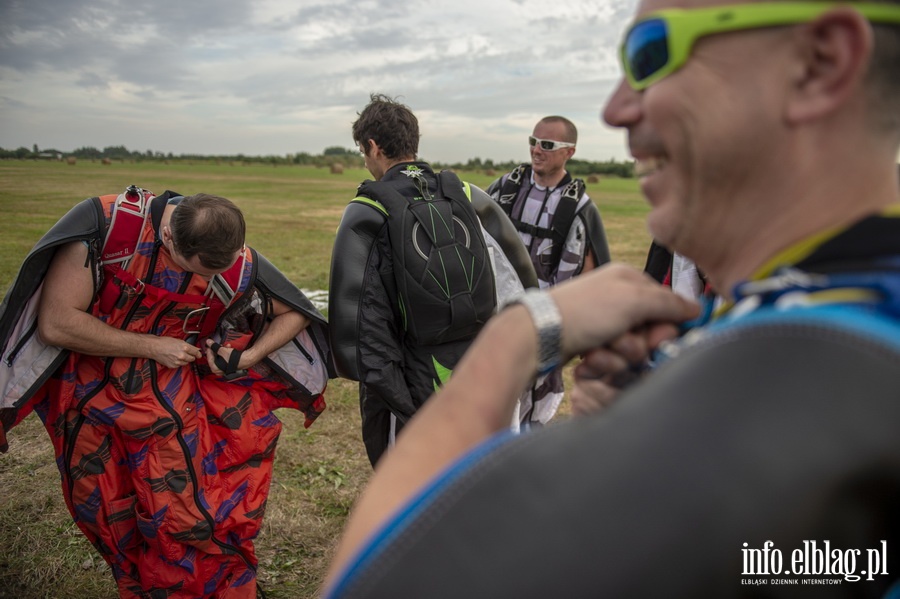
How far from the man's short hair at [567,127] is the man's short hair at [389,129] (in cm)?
253

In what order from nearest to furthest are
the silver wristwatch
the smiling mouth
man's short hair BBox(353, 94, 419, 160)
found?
the silver wristwatch, the smiling mouth, man's short hair BBox(353, 94, 419, 160)

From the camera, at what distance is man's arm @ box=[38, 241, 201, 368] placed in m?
3.16

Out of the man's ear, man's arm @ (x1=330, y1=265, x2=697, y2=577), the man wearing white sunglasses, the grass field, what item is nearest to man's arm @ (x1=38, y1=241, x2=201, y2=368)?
the grass field

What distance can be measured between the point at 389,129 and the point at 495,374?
3676 millimetres

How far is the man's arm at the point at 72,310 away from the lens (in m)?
3.16

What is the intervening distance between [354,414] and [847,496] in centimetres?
630

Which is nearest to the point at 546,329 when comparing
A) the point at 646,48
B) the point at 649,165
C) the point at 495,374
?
the point at 495,374

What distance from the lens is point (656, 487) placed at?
2.18ft

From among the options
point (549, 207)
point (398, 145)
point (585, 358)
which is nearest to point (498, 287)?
point (398, 145)

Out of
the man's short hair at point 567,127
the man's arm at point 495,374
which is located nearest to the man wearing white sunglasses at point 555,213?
the man's short hair at point 567,127

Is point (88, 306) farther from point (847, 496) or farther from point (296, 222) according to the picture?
point (296, 222)

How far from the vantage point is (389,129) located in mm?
4285

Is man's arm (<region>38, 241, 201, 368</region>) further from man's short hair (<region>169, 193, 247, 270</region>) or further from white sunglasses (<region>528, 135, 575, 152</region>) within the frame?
white sunglasses (<region>528, 135, 575, 152</region>)

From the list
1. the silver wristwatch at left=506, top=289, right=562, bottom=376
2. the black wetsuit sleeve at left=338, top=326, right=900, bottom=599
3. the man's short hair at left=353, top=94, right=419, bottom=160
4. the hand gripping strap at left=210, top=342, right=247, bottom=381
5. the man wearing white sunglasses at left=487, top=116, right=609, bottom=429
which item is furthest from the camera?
the man wearing white sunglasses at left=487, top=116, right=609, bottom=429
